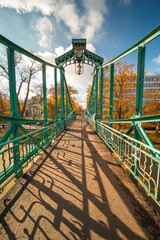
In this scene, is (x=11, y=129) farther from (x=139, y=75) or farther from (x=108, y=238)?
(x=139, y=75)

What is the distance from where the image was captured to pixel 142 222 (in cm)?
178

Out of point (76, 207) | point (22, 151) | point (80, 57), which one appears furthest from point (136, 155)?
point (80, 57)

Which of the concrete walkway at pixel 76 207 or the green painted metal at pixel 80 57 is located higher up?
the green painted metal at pixel 80 57

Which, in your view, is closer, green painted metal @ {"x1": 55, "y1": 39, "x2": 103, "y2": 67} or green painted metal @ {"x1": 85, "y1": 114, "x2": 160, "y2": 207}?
green painted metal @ {"x1": 85, "y1": 114, "x2": 160, "y2": 207}

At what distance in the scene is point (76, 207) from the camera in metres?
2.06

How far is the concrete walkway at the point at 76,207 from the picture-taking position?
1639 millimetres

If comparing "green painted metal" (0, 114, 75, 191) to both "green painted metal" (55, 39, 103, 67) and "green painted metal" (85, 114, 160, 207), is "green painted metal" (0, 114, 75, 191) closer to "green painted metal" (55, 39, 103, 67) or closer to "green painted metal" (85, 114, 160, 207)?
"green painted metal" (85, 114, 160, 207)

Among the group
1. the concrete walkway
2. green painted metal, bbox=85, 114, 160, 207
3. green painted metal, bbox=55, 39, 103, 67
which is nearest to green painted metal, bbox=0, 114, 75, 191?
the concrete walkway

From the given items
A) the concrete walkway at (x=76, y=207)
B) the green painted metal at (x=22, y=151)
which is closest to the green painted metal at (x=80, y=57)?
the green painted metal at (x=22, y=151)

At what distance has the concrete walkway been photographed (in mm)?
1639

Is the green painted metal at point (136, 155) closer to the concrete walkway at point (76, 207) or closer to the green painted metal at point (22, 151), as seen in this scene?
the concrete walkway at point (76, 207)

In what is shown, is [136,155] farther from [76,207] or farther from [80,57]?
[80,57]

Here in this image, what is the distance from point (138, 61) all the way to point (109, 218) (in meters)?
3.62

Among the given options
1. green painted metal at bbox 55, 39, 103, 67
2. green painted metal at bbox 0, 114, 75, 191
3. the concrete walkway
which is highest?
green painted metal at bbox 55, 39, 103, 67
